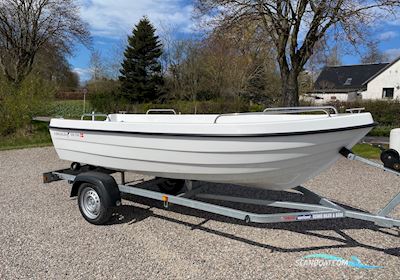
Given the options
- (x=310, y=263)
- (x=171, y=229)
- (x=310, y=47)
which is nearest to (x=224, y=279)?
(x=310, y=263)

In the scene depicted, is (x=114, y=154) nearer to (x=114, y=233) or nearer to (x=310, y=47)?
(x=114, y=233)

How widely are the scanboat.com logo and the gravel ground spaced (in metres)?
0.06

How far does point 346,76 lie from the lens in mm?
37812

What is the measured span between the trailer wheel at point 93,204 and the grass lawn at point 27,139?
7.79 m

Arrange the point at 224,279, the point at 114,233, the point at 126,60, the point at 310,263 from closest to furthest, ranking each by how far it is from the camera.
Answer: the point at 224,279
the point at 310,263
the point at 114,233
the point at 126,60

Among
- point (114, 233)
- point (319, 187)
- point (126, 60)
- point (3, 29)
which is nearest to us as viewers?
point (114, 233)

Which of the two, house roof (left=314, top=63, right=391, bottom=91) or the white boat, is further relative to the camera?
house roof (left=314, top=63, right=391, bottom=91)

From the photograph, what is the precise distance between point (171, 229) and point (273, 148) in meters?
1.68

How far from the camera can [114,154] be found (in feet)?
12.2

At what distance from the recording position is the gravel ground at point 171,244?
290 cm

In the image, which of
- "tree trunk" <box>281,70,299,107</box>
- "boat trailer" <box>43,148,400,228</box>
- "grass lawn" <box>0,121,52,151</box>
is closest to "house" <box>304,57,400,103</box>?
"tree trunk" <box>281,70,299,107</box>

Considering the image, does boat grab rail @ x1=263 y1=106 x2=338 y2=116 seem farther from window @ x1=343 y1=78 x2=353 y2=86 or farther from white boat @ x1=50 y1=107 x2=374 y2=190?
window @ x1=343 y1=78 x2=353 y2=86

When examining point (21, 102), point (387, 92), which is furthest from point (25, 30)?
point (387, 92)

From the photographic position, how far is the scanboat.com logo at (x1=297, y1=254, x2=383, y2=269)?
300 cm
